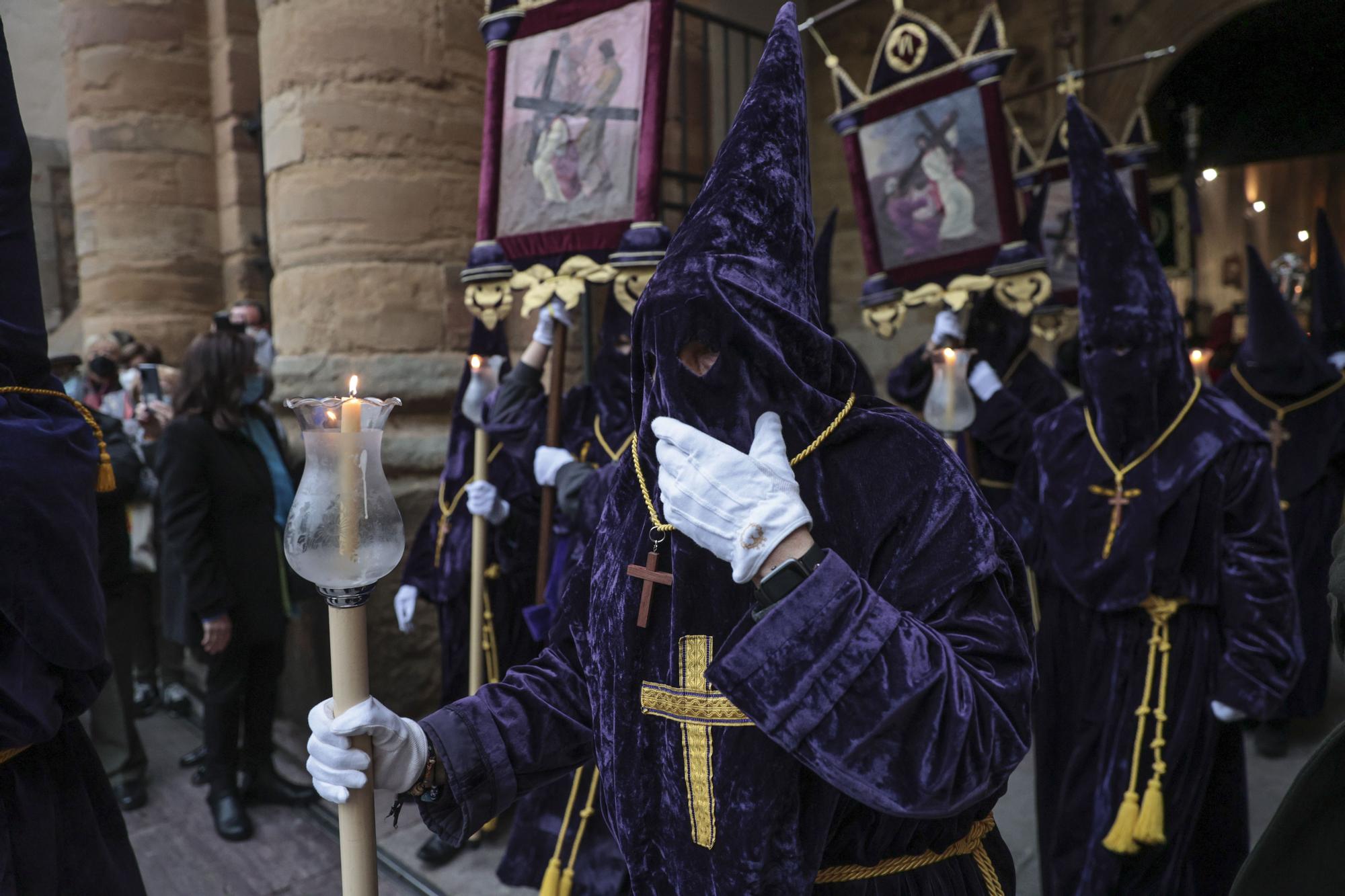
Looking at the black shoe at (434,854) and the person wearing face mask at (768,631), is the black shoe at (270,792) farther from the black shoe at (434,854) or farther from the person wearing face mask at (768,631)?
the person wearing face mask at (768,631)

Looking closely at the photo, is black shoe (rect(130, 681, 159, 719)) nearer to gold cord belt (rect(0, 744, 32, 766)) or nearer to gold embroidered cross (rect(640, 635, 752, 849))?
gold cord belt (rect(0, 744, 32, 766))

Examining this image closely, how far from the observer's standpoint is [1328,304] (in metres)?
5.97

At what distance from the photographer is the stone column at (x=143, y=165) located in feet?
20.7

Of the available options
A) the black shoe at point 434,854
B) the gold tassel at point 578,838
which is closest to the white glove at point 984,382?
the gold tassel at point 578,838

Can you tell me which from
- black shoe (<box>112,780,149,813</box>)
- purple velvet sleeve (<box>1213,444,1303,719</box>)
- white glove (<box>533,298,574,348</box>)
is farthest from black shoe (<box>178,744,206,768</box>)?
purple velvet sleeve (<box>1213,444,1303,719</box>)

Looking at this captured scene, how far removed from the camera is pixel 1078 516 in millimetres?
3129

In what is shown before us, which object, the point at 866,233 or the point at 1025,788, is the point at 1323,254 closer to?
the point at 866,233

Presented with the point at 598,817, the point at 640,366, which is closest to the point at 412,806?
the point at 598,817

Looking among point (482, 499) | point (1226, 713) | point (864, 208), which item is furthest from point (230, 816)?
point (864, 208)

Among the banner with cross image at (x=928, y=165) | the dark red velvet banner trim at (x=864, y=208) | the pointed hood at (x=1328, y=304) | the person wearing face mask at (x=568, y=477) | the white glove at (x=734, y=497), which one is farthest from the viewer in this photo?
the pointed hood at (x=1328, y=304)

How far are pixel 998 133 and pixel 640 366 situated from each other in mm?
3363

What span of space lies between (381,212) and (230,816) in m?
2.76

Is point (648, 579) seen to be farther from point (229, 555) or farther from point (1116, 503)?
point (229, 555)

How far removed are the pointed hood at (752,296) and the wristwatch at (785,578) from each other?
0.24 meters
